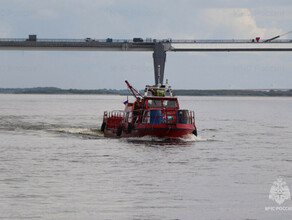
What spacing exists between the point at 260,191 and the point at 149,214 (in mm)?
5607

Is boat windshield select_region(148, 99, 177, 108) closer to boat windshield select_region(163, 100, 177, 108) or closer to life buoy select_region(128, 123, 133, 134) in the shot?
boat windshield select_region(163, 100, 177, 108)

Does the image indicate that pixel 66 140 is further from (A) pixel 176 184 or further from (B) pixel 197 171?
(A) pixel 176 184

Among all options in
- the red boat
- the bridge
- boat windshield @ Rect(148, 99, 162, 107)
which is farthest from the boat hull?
the bridge

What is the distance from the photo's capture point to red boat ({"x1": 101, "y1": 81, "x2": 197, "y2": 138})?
136 ft

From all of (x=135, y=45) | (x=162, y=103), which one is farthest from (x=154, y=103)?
(x=135, y=45)

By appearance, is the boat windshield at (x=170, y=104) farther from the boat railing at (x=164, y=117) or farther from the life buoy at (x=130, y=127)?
the life buoy at (x=130, y=127)

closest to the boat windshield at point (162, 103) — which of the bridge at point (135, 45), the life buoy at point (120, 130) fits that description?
the life buoy at point (120, 130)

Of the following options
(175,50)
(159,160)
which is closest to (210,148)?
(159,160)

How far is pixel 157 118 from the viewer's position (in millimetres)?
41969

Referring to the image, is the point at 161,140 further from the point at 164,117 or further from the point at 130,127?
the point at 130,127

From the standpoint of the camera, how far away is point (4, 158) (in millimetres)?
32688

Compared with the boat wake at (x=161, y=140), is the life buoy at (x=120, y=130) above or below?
above

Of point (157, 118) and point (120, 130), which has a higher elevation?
point (157, 118)

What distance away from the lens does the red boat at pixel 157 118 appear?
4138 cm
